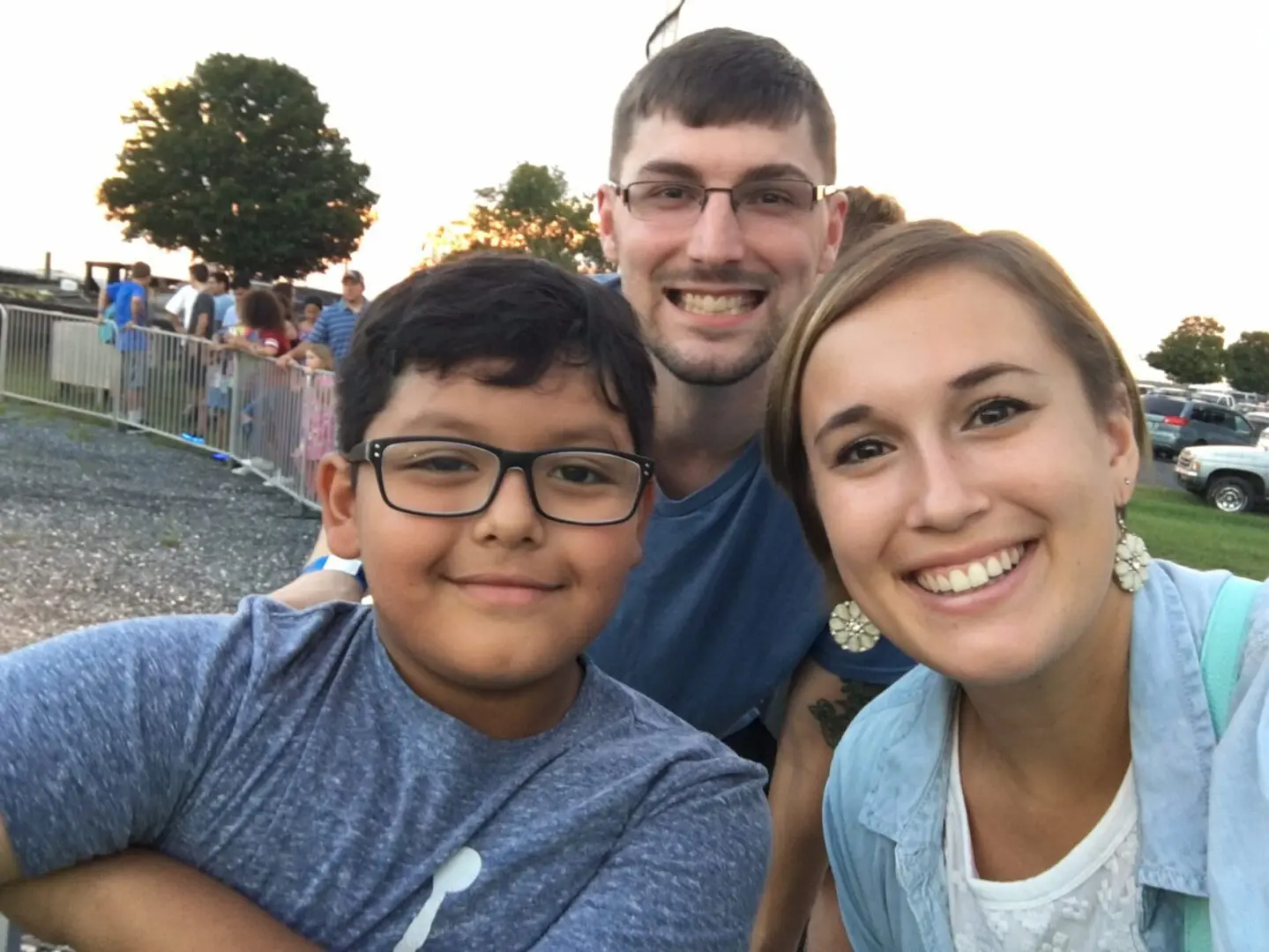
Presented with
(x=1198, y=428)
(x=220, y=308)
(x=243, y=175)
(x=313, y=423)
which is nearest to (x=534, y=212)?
(x=243, y=175)

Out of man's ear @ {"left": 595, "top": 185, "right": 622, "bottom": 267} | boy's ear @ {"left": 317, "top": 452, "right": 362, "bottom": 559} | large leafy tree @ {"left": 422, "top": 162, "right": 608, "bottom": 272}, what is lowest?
boy's ear @ {"left": 317, "top": 452, "right": 362, "bottom": 559}

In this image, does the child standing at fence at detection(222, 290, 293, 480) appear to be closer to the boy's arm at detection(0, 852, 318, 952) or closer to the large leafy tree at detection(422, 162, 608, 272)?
the boy's arm at detection(0, 852, 318, 952)

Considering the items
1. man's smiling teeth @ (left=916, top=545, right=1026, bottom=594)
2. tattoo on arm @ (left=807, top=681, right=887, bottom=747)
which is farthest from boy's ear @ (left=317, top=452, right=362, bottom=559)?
tattoo on arm @ (left=807, top=681, right=887, bottom=747)

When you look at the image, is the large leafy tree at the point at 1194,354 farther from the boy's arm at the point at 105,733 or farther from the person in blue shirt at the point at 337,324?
the boy's arm at the point at 105,733

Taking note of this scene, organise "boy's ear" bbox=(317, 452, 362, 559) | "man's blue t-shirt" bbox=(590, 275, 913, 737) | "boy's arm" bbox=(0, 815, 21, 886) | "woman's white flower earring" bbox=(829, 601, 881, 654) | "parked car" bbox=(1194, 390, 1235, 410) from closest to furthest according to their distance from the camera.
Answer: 1. "boy's arm" bbox=(0, 815, 21, 886)
2. "boy's ear" bbox=(317, 452, 362, 559)
3. "woman's white flower earring" bbox=(829, 601, 881, 654)
4. "man's blue t-shirt" bbox=(590, 275, 913, 737)
5. "parked car" bbox=(1194, 390, 1235, 410)

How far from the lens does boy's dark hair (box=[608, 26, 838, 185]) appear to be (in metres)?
2.99

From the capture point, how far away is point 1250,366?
75.4 metres

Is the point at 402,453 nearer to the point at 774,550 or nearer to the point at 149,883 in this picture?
the point at 149,883

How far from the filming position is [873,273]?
2027 mm

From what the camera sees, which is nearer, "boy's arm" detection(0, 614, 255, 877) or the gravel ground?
"boy's arm" detection(0, 614, 255, 877)

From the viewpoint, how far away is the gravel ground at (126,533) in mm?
6766

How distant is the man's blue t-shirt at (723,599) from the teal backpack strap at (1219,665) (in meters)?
1.08

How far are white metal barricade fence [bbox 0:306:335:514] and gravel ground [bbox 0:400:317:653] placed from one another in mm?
384

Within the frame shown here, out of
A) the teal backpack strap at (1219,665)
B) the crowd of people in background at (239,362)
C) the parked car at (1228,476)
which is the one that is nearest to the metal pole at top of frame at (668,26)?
the teal backpack strap at (1219,665)
